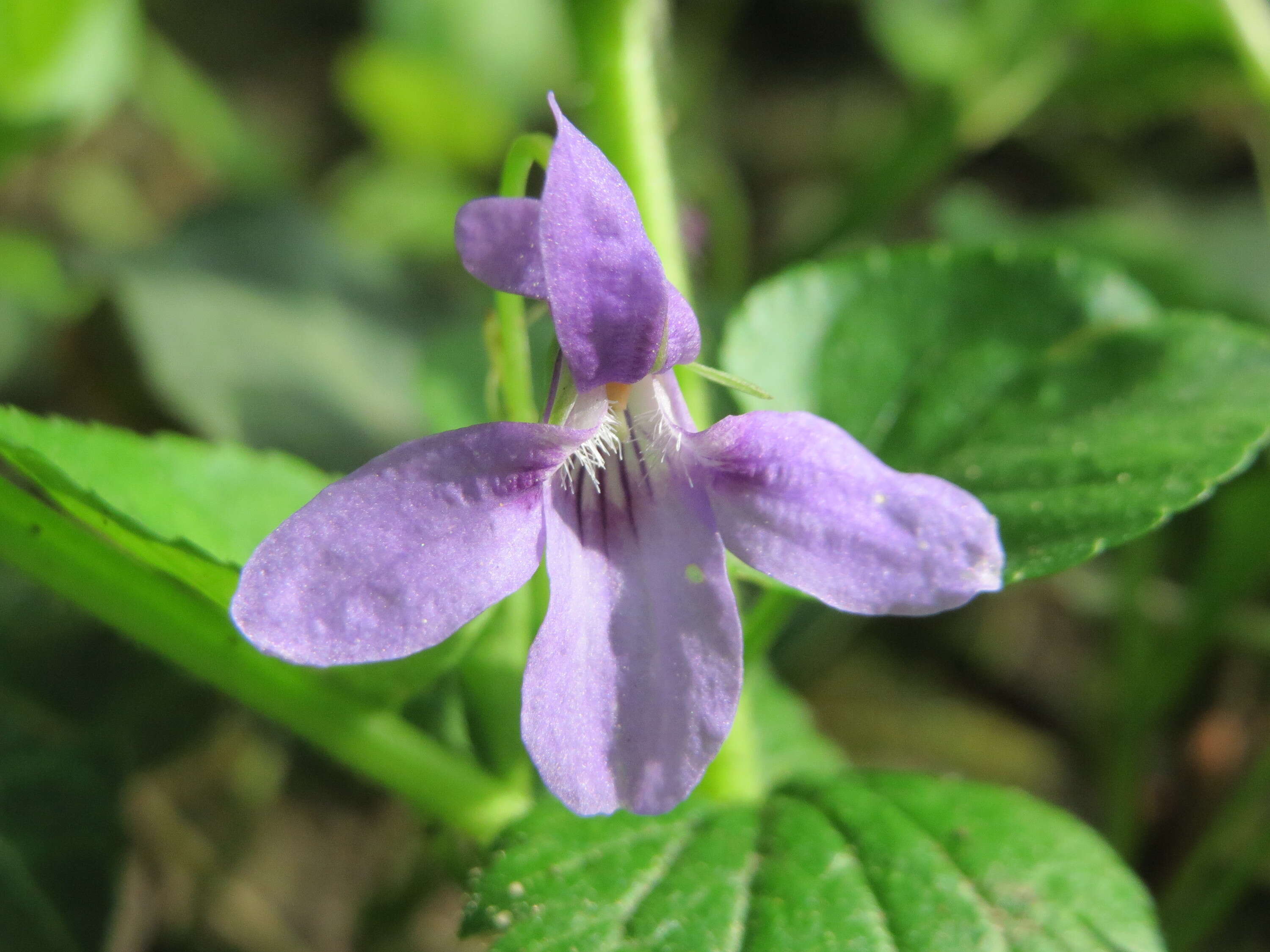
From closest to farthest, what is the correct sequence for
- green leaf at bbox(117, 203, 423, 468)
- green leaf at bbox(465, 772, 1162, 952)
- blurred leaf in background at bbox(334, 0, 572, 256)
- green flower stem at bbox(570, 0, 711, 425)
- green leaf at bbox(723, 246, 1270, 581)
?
green leaf at bbox(465, 772, 1162, 952) < green leaf at bbox(723, 246, 1270, 581) < green flower stem at bbox(570, 0, 711, 425) < green leaf at bbox(117, 203, 423, 468) < blurred leaf in background at bbox(334, 0, 572, 256)

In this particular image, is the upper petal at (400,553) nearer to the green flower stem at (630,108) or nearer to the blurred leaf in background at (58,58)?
the green flower stem at (630,108)

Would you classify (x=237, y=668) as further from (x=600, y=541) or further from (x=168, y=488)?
(x=600, y=541)

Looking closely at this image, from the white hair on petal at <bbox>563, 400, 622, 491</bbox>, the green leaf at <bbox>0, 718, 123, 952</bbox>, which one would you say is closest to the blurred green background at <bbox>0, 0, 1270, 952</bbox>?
the green leaf at <bbox>0, 718, 123, 952</bbox>

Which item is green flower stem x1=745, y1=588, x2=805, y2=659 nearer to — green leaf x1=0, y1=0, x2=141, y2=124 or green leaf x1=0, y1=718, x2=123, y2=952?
green leaf x1=0, y1=718, x2=123, y2=952

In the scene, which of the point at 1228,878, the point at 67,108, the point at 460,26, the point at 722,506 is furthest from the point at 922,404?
the point at 460,26

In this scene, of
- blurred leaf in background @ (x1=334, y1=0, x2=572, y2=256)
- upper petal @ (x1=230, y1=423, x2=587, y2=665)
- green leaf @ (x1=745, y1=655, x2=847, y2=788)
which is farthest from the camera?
blurred leaf in background @ (x1=334, y1=0, x2=572, y2=256)

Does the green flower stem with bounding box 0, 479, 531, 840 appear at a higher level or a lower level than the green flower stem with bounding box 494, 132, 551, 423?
lower

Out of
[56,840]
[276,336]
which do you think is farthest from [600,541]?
[276,336]

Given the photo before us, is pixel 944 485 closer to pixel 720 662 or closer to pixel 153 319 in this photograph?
pixel 720 662

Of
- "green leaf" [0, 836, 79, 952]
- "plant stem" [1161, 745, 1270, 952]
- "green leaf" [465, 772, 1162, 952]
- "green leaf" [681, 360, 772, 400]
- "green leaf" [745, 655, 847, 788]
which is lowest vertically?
"plant stem" [1161, 745, 1270, 952]
